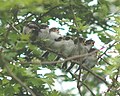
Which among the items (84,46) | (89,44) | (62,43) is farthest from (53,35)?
(89,44)

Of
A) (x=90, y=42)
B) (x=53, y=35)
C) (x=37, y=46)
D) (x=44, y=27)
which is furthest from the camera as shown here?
(x=90, y=42)

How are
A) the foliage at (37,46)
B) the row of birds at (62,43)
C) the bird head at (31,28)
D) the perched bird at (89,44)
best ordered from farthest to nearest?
1. the perched bird at (89,44)
2. the row of birds at (62,43)
3. the bird head at (31,28)
4. the foliage at (37,46)

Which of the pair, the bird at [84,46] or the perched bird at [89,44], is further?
the perched bird at [89,44]

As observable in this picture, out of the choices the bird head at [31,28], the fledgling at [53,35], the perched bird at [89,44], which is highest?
the bird head at [31,28]

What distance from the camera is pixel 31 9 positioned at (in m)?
4.59

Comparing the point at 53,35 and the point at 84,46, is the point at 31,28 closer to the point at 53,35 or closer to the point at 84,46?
the point at 53,35

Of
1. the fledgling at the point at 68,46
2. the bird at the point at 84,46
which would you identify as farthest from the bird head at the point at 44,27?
the bird at the point at 84,46

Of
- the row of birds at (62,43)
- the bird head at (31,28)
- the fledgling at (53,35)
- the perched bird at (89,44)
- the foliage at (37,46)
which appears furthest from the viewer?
the perched bird at (89,44)

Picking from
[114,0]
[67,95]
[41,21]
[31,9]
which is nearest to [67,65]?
[41,21]

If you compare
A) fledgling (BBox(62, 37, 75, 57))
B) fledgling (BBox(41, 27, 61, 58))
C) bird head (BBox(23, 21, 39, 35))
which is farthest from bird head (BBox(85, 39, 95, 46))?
bird head (BBox(23, 21, 39, 35))

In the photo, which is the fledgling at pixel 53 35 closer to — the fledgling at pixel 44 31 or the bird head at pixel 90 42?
the fledgling at pixel 44 31

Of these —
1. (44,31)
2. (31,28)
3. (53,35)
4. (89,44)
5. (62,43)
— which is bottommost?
(89,44)

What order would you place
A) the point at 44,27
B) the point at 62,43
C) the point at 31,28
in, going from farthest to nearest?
1. the point at 62,43
2. the point at 44,27
3. the point at 31,28

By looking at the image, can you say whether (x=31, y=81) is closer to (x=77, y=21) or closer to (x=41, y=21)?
(x=77, y=21)
